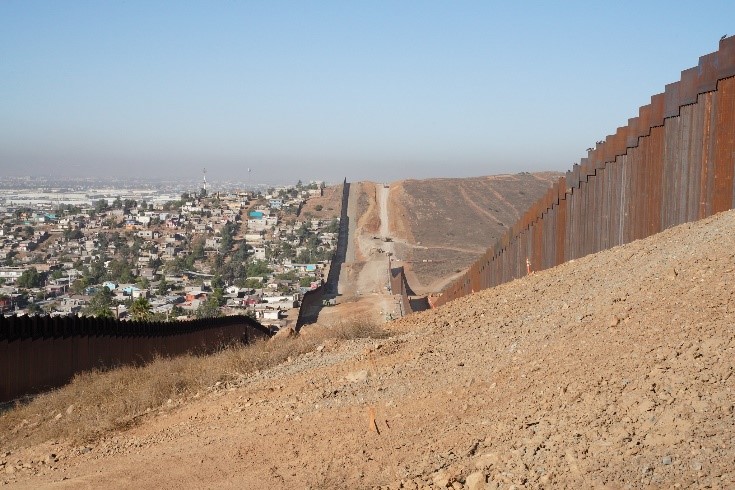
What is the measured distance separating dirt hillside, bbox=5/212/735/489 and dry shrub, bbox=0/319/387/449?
43 centimetres

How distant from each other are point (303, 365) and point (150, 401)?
1.88m

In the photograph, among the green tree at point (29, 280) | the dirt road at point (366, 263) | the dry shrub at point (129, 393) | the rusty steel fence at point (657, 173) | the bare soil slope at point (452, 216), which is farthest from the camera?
the bare soil slope at point (452, 216)

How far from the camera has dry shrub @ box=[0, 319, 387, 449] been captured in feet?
35.8

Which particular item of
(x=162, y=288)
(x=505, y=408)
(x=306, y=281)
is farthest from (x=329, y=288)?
(x=505, y=408)

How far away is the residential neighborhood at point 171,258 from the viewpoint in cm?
5432

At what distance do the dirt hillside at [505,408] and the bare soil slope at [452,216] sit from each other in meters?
46.1

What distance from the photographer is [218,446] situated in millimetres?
8594

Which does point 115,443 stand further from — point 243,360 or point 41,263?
point 41,263

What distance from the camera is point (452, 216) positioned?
92.4 metres

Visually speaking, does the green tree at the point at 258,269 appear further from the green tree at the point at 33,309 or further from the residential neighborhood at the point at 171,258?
the green tree at the point at 33,309

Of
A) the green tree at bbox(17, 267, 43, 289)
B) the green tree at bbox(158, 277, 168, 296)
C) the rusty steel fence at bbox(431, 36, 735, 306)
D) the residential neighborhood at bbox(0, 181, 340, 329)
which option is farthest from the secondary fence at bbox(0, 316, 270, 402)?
the green tree at bbox(17, 267, 43, 289)

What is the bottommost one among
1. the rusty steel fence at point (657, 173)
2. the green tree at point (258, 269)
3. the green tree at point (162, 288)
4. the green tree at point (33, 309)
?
A: the green tree at point (258, 269)

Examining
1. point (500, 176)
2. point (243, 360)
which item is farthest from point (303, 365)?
point (500, 176)

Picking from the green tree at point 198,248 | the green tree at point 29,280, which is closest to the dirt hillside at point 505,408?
the green tree at point 29,280
